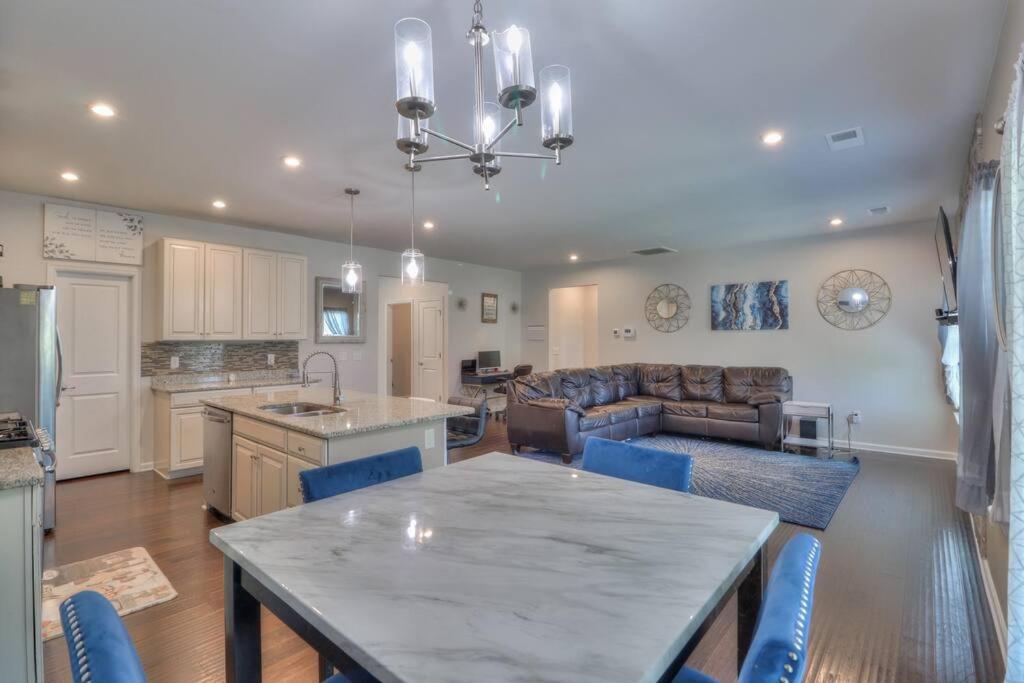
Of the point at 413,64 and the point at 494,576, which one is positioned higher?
the point at 413,64

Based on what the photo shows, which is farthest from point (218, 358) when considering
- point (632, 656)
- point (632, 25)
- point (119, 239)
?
point (632, 656)

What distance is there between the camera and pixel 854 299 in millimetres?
5676

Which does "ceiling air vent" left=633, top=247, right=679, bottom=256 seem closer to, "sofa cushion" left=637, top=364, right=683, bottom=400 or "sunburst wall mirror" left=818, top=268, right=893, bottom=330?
"sofa cushion" left=637, top=364, right=683, bottom=400

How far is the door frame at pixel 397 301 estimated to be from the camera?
6812mm

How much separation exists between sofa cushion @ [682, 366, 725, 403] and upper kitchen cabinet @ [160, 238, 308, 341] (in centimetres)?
495

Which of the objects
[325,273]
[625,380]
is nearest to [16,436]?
[325,273]

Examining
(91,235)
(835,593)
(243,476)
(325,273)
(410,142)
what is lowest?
(835,593)

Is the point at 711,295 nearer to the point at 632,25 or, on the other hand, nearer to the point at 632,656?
the point at 632,25

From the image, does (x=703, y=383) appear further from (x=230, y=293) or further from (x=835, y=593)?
(x=230, y=293)

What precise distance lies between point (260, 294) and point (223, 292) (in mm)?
364

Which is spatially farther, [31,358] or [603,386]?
[603,386]

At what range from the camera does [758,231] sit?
18.8ft

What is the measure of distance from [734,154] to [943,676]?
2962 mm

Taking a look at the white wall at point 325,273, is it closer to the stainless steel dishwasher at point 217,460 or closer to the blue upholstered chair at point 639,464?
the stainless steel dishwasher at point 217,460
